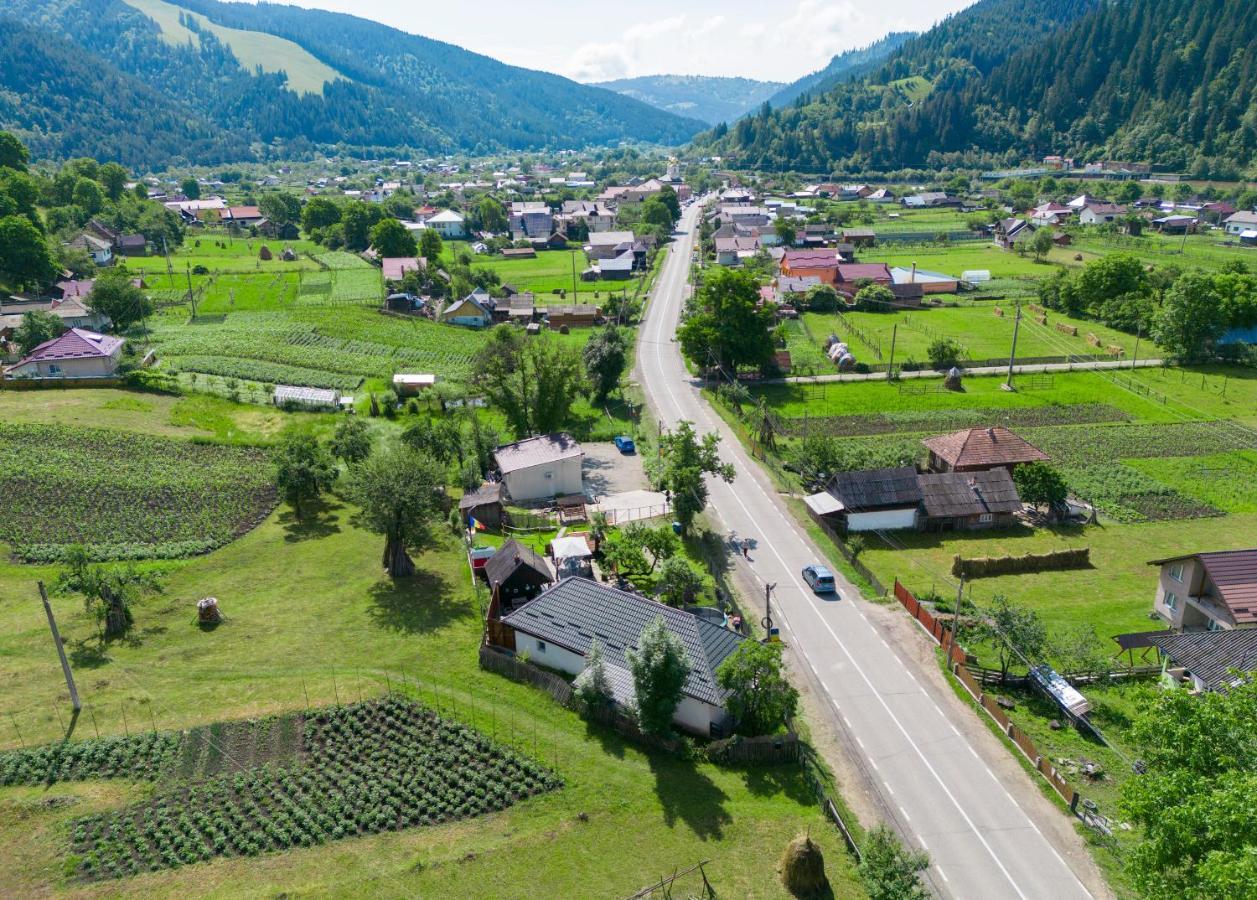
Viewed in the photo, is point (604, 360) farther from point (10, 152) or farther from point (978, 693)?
point (10, 152)

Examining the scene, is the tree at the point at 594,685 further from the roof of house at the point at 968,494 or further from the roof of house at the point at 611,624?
the roof of house at the point at 968,494

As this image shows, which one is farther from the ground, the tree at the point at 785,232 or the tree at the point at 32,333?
the tree at the point at 785,232

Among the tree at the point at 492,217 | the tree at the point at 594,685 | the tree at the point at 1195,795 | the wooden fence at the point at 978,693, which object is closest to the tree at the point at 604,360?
the wooden fence at the point at 978,693

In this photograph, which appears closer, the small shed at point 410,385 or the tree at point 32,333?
the small shed at point 410,385

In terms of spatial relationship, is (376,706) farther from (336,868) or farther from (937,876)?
(937,876)

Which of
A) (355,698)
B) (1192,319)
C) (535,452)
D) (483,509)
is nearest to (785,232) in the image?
(1192,319)

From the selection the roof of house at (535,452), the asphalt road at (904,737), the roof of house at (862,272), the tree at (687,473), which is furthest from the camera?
the roof of house at (862,272)

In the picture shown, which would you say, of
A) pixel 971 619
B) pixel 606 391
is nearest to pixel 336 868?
pixel 971 619

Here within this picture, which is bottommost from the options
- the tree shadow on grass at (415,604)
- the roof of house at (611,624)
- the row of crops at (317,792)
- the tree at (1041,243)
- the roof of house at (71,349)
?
the tree shadow on grass at (415,604)
